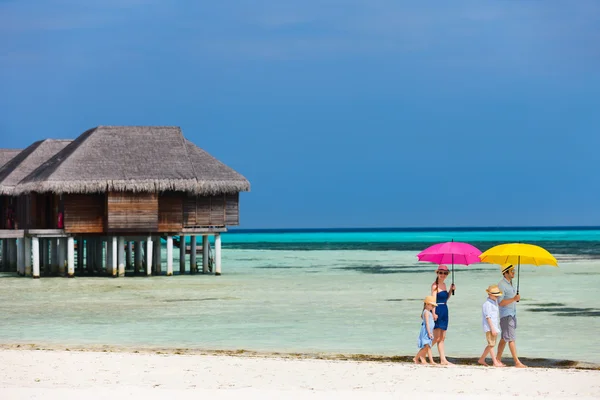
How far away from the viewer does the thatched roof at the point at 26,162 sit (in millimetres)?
36031

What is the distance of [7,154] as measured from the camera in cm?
4184

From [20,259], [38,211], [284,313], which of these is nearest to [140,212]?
[38,211]

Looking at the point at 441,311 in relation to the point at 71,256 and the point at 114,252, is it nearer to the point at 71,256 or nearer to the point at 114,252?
the point at 71,256

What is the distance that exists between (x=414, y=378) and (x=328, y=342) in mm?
5001

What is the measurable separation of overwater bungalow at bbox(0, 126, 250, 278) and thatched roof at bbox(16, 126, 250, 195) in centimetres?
3

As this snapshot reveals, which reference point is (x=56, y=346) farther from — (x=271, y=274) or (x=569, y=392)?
(x=271, y=274)

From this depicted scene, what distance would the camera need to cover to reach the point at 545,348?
52.4 ft

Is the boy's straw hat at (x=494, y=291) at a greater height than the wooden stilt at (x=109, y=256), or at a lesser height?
greater

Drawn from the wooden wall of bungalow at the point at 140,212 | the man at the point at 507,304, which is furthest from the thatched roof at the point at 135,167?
the man at the point at 507,304

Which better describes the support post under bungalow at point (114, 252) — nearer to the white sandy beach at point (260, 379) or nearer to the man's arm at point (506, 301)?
the white sandy beach at point (260, 379)

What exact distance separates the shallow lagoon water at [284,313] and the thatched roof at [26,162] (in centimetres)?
340

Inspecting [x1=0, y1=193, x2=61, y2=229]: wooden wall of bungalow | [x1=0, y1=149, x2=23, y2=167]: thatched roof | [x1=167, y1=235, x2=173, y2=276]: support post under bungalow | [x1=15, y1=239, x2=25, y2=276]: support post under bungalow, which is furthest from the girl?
[x1=0, y1=149, x2=23, y2=167]: thatched roof

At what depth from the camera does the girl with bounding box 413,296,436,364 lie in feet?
40.3

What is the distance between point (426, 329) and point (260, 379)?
7.18ft
